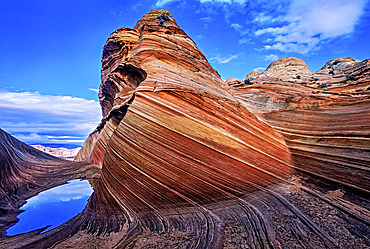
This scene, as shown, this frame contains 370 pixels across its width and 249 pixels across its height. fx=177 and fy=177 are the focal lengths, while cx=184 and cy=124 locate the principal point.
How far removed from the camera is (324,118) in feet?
17.1

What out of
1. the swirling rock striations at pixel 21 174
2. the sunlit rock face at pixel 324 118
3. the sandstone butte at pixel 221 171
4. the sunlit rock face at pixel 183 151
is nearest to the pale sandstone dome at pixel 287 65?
the sunlit rock face at pixel 324 118

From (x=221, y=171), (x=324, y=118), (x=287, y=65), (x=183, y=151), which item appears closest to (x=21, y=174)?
(x=183, y=151)

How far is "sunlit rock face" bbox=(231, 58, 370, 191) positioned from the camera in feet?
13.7

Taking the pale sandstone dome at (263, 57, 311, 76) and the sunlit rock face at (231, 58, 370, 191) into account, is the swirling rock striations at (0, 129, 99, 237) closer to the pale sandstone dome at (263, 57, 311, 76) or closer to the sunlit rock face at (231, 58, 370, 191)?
the sunlit rock face at (231, 58, 370, 191)

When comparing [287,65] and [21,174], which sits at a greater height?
[287,65]

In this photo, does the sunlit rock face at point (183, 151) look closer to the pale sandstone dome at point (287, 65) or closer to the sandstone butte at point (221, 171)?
the sandstone butte at point (221, 171)

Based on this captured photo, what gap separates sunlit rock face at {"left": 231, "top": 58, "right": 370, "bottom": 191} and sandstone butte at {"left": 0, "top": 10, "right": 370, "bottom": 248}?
27 millimetres

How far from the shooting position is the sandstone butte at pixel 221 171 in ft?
11.1

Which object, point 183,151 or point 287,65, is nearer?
point 183,151

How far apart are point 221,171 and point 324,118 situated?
11.7 ft

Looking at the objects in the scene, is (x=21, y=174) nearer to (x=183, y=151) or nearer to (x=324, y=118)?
(x=183, y=151)

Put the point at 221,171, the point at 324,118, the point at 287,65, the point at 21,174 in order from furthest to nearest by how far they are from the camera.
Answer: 1. the point at 287,65
2. the point at 21,174
3. the point at 324,118
4. the point at 221,171

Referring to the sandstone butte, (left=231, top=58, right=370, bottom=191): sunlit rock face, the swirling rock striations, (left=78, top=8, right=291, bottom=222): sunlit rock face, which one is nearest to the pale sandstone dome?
(left=231, top=58, right=370, bottom=191): sunlit rock face

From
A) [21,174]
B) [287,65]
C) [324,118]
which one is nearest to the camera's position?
[324,118]
